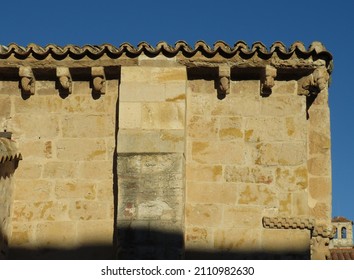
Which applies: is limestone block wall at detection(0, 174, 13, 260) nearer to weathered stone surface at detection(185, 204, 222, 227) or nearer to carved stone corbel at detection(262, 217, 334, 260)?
weathered stone surface at detection(185, 204, 222, 227)

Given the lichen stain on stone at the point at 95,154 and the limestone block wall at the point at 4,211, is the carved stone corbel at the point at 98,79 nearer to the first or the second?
the lichen stain on stone at the point at 95,154

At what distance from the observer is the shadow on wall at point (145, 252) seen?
6.80m

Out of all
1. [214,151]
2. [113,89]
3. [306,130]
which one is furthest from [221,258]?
[113,89]

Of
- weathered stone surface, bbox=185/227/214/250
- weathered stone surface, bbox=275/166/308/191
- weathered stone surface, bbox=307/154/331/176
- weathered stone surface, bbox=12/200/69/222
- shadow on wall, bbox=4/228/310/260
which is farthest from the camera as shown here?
weathered stone surface, bbox=307/154/331/176

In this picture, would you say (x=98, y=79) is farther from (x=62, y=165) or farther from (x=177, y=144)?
(x=177, y=144)

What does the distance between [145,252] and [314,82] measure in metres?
2.60

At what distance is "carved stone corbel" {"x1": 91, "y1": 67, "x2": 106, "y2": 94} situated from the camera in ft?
25.0

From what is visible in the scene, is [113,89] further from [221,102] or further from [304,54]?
[304,54]

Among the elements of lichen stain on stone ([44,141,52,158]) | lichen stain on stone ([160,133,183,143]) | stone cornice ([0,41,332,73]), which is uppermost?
stone cornice ([0,41,332,73])

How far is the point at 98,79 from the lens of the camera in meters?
7.64

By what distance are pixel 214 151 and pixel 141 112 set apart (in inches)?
35.5

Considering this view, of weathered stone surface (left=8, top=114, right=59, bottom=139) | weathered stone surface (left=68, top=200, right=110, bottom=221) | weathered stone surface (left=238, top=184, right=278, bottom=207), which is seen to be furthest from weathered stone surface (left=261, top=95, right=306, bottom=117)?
weathered stone surface (left=8, top=114, right=59, bottom=139)

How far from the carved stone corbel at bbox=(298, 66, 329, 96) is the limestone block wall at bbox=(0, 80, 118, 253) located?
6.78 feet

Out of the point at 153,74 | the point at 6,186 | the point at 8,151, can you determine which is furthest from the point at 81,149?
the point at 153,74
